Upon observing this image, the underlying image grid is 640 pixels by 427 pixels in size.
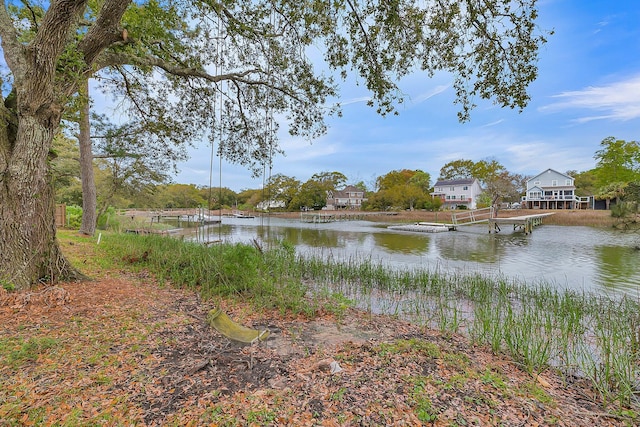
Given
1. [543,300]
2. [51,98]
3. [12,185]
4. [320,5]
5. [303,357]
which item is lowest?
[543,300]

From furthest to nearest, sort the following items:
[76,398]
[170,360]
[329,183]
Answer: [329,183]
[170,360]
[76,398]

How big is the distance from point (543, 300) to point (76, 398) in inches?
284

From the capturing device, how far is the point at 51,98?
3863mm

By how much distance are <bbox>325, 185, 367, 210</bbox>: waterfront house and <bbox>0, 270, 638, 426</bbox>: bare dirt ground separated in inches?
2250

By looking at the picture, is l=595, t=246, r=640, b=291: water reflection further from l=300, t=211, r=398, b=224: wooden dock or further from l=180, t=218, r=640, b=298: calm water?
l=300, t=211, r=398, b=224: wooden dock

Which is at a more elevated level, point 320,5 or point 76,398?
→ point 320,5

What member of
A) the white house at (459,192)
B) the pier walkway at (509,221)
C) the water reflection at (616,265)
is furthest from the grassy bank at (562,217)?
the white house at (459,192)

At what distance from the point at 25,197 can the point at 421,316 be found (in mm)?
6190

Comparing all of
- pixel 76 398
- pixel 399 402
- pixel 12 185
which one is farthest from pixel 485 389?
pixel 12 185

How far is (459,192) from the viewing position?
49.1 meters

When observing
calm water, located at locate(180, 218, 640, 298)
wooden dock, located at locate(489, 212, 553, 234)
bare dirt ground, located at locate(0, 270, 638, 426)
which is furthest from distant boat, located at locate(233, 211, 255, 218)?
bare dirt ground, located at locate(0, 270, 638, 426)

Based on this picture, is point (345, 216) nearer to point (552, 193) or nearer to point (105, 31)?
point (552, 193)

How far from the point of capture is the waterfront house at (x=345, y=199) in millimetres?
61584

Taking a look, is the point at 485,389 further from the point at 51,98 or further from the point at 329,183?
the point at 329,183
